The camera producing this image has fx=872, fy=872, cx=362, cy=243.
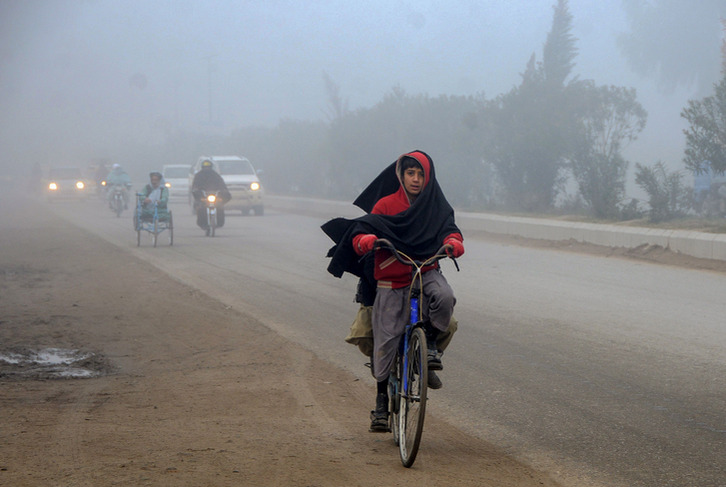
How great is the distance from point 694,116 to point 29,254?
49.5ft

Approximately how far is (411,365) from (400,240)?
722 mm

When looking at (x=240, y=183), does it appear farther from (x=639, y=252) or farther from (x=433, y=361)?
(x=433, y=361)

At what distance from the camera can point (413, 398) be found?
4863 mm

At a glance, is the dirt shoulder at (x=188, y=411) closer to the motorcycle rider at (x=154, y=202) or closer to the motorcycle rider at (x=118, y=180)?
the motorcycle rider at (x=154, y=202)

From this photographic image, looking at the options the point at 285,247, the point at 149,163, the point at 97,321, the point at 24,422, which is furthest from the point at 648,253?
the point at 149,163

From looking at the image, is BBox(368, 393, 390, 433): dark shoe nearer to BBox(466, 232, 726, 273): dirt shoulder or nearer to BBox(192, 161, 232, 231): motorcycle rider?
BBox(466, 232, 726, 273): dirt shoulder

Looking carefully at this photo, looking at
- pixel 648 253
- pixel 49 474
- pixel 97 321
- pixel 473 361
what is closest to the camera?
pixel 49 474

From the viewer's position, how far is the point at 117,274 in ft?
46.0

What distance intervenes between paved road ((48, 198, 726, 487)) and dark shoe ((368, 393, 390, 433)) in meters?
0.65

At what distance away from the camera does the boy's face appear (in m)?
5.12

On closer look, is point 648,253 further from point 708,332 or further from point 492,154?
point 492,154

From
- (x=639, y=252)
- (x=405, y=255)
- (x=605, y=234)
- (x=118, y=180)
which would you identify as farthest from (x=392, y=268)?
(x=118, y=180)

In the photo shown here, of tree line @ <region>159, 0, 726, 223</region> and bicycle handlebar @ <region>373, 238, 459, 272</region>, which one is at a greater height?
tree line @ <region>159, 0, 726, 223</region>

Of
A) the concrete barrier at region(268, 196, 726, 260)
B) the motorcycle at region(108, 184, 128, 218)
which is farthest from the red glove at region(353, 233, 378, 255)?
the motorcycle at region(108, 184, 128, 218)
